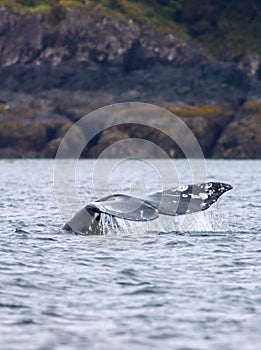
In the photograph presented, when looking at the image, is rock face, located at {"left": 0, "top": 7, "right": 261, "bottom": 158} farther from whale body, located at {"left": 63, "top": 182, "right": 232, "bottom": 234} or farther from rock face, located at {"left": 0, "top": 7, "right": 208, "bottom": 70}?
whale body, located at {"left": 63, "top": 182, "right": 232, "bottom": 234}

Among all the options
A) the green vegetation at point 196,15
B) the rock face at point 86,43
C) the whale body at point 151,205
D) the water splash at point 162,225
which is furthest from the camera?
the green vegetation at point 196,15

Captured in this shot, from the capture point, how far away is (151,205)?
18469mm

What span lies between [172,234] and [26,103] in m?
76.6

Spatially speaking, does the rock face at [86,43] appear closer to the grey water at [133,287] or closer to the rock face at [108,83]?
the rock face at [108,83]

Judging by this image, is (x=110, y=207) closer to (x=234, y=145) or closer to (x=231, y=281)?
(x=231, y=281)

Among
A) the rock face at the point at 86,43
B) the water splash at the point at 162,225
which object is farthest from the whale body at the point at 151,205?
the rock face at the point at 86,43

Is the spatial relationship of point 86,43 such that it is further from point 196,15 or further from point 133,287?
point 133,287

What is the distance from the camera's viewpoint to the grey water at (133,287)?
1125cm

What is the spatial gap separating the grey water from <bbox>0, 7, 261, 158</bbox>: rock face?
228 ft

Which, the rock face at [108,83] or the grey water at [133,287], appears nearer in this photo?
the grey water at [133,287]

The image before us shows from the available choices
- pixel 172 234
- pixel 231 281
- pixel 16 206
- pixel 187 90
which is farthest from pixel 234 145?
pixel 231 281

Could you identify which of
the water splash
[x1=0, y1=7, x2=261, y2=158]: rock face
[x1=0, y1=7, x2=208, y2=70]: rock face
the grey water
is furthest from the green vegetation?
the grey water

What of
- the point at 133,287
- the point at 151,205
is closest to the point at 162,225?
the point at 151,205

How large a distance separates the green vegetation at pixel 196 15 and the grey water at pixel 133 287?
84.3 meters
